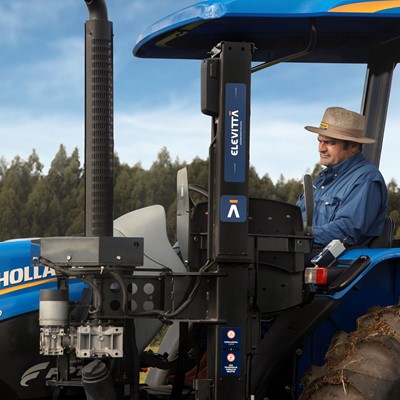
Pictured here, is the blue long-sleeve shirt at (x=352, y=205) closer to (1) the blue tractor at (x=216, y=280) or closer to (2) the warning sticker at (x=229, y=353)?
(1) the blue tractor at (x=216, y=280)

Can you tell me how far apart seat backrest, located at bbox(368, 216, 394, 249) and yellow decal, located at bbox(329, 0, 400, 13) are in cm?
138

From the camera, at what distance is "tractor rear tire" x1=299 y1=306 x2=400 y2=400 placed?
4.37 meters

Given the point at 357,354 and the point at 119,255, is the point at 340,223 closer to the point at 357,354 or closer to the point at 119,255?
the point at 357,354

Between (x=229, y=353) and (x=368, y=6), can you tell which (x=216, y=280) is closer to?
(x=229, y=353)

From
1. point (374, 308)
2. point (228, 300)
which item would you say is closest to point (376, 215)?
point (374, 308)

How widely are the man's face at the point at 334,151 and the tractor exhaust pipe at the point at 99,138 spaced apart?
1.81m

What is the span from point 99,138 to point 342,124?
1.95m

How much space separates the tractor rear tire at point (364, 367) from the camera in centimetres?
437

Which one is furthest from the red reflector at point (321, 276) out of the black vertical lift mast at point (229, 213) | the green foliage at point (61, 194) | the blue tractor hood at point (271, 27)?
the green foliage at point (61, 194)

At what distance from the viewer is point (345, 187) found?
208 inches

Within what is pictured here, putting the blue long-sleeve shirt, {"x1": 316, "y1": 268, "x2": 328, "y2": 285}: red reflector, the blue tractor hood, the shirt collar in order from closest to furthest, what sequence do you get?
the blue tractor hood < {"x1": 316, "y1": 268, "x2": 328, "y2": 285}: red reflector < the blue long-sleeve shirt < the shirt collar

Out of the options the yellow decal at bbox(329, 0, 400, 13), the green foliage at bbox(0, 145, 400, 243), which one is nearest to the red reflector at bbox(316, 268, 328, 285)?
the yellow decal at bbox(329, 0, 400, 13)

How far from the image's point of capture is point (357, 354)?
177 inches

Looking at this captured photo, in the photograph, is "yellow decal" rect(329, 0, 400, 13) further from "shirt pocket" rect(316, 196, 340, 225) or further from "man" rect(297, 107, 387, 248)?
"shirt pocket" rect(316, 196, 340, 225)
